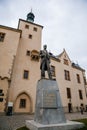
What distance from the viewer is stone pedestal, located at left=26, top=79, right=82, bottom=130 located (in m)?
6.22

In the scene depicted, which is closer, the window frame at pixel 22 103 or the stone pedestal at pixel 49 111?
the stone pedestal at pixel 49 111

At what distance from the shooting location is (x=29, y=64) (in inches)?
788

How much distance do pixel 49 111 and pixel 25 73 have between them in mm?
12871

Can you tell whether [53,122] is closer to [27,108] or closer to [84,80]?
[27,108]

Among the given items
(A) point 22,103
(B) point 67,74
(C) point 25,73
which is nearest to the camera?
(A) point 22,103

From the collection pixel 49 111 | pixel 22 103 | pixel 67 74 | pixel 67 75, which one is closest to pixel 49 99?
pixel 49 111

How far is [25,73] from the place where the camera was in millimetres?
19172

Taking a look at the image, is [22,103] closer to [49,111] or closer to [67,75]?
[49,111]

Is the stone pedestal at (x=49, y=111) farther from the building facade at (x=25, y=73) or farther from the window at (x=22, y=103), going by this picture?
the window at (x=22, y=103)

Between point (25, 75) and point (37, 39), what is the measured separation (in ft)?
27.5

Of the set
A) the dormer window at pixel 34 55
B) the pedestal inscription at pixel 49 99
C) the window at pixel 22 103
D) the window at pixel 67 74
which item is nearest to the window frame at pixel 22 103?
the window at pixel 22 103

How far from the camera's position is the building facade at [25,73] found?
16359mm

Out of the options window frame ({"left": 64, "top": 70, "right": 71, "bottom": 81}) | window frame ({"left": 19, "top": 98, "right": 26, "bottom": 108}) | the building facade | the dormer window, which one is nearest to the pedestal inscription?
the building facade

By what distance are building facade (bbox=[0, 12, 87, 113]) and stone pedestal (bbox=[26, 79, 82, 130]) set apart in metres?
4.72
